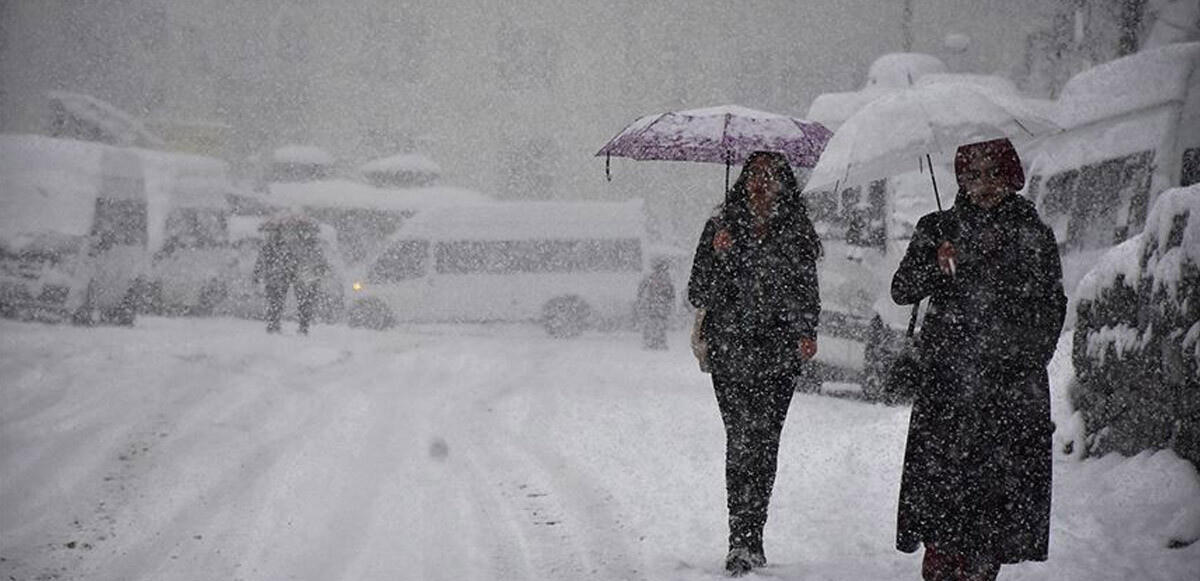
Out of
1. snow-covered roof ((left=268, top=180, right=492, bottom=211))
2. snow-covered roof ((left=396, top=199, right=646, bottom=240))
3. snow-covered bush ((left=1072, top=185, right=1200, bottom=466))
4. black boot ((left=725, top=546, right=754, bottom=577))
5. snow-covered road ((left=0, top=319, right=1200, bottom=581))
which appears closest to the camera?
black boot ((left=725, top=546, right=754, bottom=577))

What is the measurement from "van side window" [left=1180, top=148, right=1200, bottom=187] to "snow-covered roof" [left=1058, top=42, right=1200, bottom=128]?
21.6 inches

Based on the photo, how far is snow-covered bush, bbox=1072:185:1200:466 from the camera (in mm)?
5555

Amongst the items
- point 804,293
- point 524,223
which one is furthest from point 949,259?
point 524,223

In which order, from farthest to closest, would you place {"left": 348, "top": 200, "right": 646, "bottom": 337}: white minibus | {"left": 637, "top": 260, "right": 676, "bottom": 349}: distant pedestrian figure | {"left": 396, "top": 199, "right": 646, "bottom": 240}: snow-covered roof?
{"left": 396, "top": 199, "right": 646, "bottom": 240}: snow-covered roof < {"left": 348, "top": 200, "right": 646, "bottom": 337}: white minibus < {"left": 637, "top": 260, "right": 676, "bottom": 349}: distant pedestrian figure

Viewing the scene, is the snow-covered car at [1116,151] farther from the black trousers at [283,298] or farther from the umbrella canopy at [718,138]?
the black trousers at [283,298]

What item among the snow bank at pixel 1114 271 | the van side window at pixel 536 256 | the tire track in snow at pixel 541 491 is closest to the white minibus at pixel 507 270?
the van side window at pixel 536 256

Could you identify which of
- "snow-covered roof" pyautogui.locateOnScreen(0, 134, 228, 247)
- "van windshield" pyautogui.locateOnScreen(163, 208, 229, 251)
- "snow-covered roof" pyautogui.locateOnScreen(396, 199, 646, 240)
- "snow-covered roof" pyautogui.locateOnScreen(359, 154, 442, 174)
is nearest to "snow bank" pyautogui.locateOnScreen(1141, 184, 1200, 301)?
"snow-covered roof" pyautogui.locateOnScreen(396, 199, 646, 240)

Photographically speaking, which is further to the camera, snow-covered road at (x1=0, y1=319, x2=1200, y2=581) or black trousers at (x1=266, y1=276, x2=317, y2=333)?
black trousers at (x1=266, y1=276, x2=317, y2=333)

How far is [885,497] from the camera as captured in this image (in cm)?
675

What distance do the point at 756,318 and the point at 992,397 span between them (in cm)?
132

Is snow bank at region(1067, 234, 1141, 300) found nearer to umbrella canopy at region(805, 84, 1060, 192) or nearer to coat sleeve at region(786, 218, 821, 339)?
umbrella canopy at region(805, 84, 1060, 192)

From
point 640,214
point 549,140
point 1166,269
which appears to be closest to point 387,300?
point 640,214

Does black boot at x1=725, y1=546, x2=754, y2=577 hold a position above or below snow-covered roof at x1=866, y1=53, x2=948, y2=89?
below

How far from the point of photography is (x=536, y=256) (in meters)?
19.7
